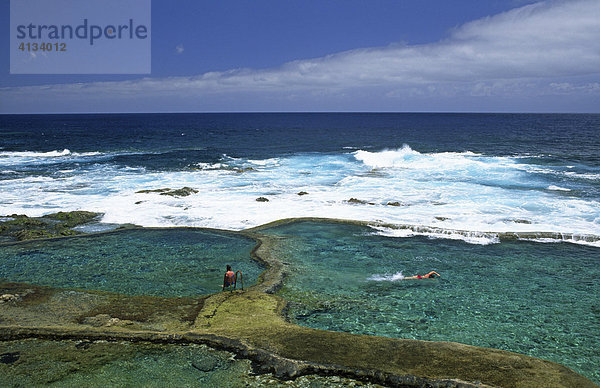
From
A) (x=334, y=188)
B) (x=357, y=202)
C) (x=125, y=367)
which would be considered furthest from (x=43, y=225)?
(x=334, y=188)

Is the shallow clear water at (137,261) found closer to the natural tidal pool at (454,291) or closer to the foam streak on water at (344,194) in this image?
the natural tidal pool at (454,291)

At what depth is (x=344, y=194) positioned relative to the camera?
30.8 m

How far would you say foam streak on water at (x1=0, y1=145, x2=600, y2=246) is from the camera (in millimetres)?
23250

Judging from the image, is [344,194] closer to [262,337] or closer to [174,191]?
[174,191]

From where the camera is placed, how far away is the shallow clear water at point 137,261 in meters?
15.3

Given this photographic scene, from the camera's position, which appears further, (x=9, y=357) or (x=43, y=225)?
(x=43, y=225)

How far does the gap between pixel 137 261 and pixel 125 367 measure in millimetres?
8682

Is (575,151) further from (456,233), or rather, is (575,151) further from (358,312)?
(358,312)

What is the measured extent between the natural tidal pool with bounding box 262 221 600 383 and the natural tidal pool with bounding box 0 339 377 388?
132 inches

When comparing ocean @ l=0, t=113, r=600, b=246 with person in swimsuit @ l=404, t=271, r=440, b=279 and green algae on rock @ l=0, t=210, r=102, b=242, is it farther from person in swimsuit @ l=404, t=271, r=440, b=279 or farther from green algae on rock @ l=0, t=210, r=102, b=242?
person in swimsuit @ l=404, t=271, r=440, b=279

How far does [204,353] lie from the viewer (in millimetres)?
10016

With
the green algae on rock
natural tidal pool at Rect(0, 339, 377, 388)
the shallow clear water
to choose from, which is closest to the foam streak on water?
the green algae on rock

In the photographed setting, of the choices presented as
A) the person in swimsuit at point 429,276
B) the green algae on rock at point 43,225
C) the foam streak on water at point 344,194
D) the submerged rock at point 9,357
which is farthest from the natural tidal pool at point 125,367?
the foam streak on water at point 344,194

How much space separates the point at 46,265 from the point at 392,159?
126 ft
